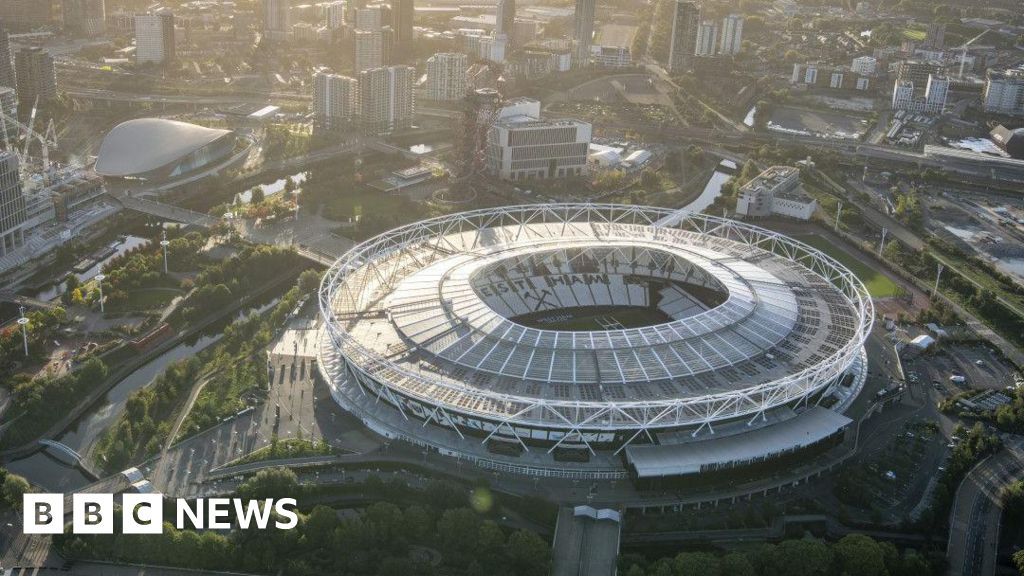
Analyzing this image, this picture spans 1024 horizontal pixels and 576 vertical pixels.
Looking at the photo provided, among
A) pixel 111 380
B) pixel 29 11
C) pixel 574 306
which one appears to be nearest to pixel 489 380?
pixel 574 306

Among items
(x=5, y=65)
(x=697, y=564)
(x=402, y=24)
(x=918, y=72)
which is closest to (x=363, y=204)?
(x=5, y=65)

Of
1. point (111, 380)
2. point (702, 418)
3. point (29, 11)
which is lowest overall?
point (111, 380)

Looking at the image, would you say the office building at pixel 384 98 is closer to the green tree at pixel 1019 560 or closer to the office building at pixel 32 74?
the office building at pixel 32 74

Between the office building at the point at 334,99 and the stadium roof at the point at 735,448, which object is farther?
the office building at the point at 334,99

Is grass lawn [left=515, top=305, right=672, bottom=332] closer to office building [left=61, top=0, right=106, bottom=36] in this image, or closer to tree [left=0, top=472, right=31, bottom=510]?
tree [left=0, top=472, right=31, bottom=510]

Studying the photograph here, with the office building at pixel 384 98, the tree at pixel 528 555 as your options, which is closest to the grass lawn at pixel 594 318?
the tree at pixel 528 555

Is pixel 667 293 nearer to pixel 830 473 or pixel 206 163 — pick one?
pixel 830 473

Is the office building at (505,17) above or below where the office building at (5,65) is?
above
